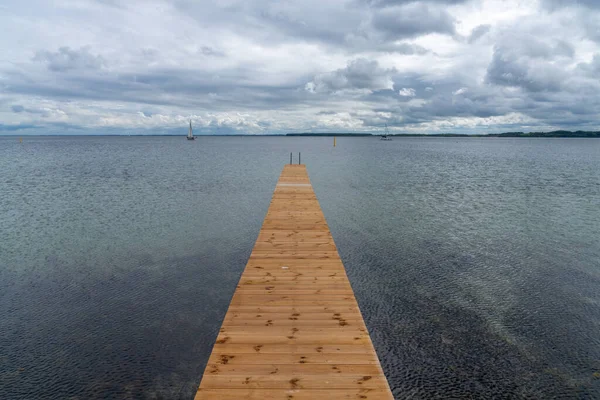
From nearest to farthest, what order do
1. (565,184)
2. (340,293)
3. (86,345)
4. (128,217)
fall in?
(340,293) → (86,345) → (128,217) → (565,184)

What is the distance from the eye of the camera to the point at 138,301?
12.9 m

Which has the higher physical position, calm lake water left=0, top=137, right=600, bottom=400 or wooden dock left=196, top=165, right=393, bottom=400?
wooden dock left=196, top=165, right=393, bottom=400

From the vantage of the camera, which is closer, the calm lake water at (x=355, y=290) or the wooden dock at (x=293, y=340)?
the wooden dock at (x=293, y=340)

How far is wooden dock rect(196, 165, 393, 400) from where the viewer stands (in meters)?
5.79

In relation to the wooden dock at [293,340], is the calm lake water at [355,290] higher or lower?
lower

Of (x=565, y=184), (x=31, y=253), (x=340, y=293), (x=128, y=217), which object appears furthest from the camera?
(x=565, y=184)

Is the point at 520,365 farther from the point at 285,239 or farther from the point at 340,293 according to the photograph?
the point at 285,239

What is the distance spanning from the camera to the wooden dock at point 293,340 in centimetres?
579

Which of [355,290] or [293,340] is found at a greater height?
[293,340]

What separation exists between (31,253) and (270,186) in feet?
80.3

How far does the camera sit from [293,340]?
7184 millimetres

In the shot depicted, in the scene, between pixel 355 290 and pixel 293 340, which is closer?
pixel 293 340

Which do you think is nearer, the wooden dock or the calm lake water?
the wooden dock

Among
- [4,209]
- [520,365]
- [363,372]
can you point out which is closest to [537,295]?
[520,365]
